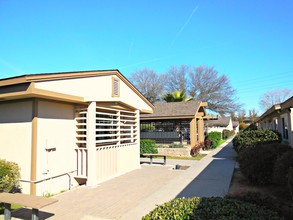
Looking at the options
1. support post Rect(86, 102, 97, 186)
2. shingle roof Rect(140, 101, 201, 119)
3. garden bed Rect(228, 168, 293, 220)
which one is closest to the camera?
garden bed Rect(228, 168, 293, 220)

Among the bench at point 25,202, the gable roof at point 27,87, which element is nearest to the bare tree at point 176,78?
the gable roof at point 27,87

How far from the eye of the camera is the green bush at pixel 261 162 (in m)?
7.26

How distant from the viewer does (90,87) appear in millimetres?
8484

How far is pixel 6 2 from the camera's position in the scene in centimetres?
862

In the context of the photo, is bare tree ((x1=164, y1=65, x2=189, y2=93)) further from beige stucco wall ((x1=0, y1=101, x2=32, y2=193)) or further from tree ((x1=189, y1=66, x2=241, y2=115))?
beige stucco wall ((x1=0, y1=101, x2=32, y2=193))

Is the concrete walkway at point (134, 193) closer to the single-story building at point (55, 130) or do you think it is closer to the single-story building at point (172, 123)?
the single-story building at point (55, 130)

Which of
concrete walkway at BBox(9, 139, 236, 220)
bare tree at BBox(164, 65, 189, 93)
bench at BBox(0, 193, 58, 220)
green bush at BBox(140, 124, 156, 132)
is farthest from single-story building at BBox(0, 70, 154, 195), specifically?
bare tree at BBox(164, 65, 189, 93)

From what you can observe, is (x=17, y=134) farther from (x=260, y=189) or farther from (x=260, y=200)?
(x=260, y=189)

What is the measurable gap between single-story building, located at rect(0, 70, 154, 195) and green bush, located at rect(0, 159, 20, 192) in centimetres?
37

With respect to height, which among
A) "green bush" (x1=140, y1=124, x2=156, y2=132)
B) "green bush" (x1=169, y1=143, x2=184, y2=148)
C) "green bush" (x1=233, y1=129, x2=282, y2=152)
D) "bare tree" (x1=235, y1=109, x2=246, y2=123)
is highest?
"bare tree" (x1=235, y1=109, x2=246, y2=123)

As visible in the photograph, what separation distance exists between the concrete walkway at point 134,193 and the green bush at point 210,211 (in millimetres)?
2093

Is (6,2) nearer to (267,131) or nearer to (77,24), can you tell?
(77,24)

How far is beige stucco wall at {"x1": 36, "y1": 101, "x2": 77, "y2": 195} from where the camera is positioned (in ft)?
21.7

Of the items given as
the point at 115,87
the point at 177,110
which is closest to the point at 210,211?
the point at 115,87
